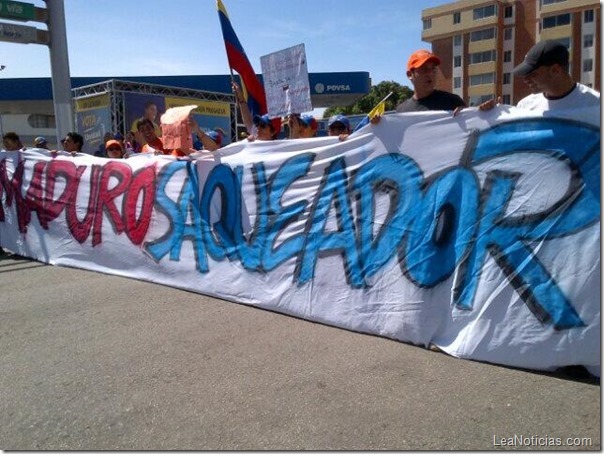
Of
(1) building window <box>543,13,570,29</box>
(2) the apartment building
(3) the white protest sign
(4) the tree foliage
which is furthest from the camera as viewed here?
(2) the apartment building

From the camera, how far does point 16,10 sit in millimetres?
11227

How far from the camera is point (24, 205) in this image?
24.4 feet

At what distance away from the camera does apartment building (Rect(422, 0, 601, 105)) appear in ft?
163

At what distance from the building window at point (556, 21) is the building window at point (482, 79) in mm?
6193

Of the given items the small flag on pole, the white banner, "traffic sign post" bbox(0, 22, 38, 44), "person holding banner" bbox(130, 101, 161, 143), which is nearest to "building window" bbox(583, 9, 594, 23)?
"person holding banner" bbox(130, 101, 161, 143)

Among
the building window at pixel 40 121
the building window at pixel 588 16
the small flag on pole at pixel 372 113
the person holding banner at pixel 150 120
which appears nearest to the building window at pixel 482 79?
the building window at pixel 588 16

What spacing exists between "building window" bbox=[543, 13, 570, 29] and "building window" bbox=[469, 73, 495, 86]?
619 cm

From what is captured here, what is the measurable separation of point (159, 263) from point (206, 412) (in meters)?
3.06

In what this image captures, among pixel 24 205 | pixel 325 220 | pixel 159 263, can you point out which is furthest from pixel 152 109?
pixel 325 220

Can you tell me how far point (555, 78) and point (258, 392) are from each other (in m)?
2.64

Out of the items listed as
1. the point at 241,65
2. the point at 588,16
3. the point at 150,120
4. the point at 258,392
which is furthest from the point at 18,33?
the point at 588,16

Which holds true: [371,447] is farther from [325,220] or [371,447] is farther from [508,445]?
[325,220]

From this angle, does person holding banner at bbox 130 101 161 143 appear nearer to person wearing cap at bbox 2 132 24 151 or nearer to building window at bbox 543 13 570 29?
person wearing cap at bbox 2 132 24 151

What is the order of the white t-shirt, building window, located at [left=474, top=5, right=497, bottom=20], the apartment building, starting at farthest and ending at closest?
1. building window, located at [left=474, top=5, right=497, bottom=20]
2. the apartment building
3. the white t-shirt
